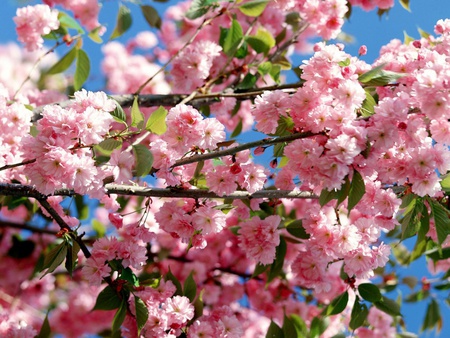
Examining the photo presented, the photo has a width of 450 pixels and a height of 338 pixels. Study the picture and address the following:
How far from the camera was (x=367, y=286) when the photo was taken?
2.14m

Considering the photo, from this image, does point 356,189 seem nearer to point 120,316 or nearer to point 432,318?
point 120,316

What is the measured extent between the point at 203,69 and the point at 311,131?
1151mm

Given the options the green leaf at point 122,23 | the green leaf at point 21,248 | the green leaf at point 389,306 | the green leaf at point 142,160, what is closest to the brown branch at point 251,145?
the green leaf at point 142,160

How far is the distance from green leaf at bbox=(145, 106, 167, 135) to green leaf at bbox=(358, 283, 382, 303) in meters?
0.93

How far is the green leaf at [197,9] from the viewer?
2.52 meters

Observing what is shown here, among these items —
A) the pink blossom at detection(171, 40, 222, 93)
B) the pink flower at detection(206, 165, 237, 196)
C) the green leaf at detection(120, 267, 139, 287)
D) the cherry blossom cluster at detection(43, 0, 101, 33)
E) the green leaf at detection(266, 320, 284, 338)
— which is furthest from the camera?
the cherry blossom cluster at detection(43, 0, 101, 33)

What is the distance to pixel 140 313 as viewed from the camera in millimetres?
1867

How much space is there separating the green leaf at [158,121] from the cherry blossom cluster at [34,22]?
1286 mm

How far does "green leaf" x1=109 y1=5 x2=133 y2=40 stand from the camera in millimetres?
2986

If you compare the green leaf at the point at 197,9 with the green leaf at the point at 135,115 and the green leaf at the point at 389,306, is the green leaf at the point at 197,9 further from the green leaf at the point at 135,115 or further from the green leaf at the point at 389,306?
the green leaf at the point at 389,306

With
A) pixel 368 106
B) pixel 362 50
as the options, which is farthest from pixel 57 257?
pixel 362 50

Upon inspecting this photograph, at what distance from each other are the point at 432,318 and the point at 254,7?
165cm

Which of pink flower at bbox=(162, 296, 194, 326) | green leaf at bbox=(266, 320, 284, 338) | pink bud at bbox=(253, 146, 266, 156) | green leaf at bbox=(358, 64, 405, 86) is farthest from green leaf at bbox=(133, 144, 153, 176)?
green leaf at bbox=(266, 320, 284, 338)

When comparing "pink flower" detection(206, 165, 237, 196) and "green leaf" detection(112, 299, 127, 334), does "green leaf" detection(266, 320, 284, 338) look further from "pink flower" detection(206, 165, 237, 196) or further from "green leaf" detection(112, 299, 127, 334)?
"pink flower" detection(206, 165, 237, 196)
